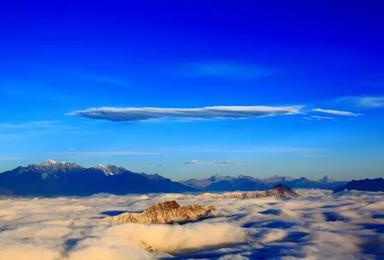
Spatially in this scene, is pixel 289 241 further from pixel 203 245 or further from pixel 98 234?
pixel 98 234

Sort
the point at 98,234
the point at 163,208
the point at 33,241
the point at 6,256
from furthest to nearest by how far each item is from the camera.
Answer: the point at 163,208, the point at 98,234, the point at 33,241, the point at 6,256

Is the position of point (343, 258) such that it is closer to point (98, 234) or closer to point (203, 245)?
point (203, 245)

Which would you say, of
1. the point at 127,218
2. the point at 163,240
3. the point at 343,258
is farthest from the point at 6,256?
the point at 127,218

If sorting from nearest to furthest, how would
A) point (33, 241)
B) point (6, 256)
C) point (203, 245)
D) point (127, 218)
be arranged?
1. point (6, 256)
2. point (33, 241)
3. point (203, 245)
4. point (127, 218)

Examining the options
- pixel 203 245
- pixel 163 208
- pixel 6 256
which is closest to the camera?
pixel 6 256

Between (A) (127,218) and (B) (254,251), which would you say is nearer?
(B) (254,251)

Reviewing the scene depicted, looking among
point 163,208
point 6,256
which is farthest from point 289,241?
point 163,208
